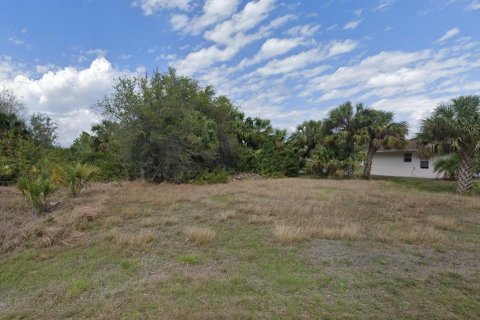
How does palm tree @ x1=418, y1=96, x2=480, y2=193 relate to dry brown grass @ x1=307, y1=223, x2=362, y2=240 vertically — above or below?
above

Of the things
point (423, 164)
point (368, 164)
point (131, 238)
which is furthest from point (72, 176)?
point (423, 164)

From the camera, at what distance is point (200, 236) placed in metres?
5.57

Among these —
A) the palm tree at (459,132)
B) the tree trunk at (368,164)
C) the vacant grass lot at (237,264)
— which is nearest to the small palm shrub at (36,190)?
the vacant grass lot at (237,264)

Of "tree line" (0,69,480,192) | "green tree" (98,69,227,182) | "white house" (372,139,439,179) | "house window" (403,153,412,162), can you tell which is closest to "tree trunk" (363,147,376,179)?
"tree line" (0,69,480,192)

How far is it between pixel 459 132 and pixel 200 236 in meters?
13.2

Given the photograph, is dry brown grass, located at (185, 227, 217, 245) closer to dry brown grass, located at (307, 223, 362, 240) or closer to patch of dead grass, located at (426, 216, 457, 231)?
dry brown grass, located at (307, 223, 362, 240)

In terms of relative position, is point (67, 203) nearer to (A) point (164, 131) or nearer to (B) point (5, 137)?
(A) point (164, 131)

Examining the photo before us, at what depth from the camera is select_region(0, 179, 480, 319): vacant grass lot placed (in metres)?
3.13

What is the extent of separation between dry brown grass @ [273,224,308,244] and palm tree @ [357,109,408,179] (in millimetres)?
15802

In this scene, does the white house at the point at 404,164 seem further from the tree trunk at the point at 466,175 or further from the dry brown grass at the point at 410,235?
the dry brown grass at the point at 410,235

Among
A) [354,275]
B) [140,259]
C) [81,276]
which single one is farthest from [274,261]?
[81,276]

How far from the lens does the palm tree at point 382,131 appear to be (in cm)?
1956

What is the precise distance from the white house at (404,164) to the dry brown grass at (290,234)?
18602 mm

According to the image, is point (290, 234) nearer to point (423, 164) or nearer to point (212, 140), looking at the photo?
point (212, 140)
